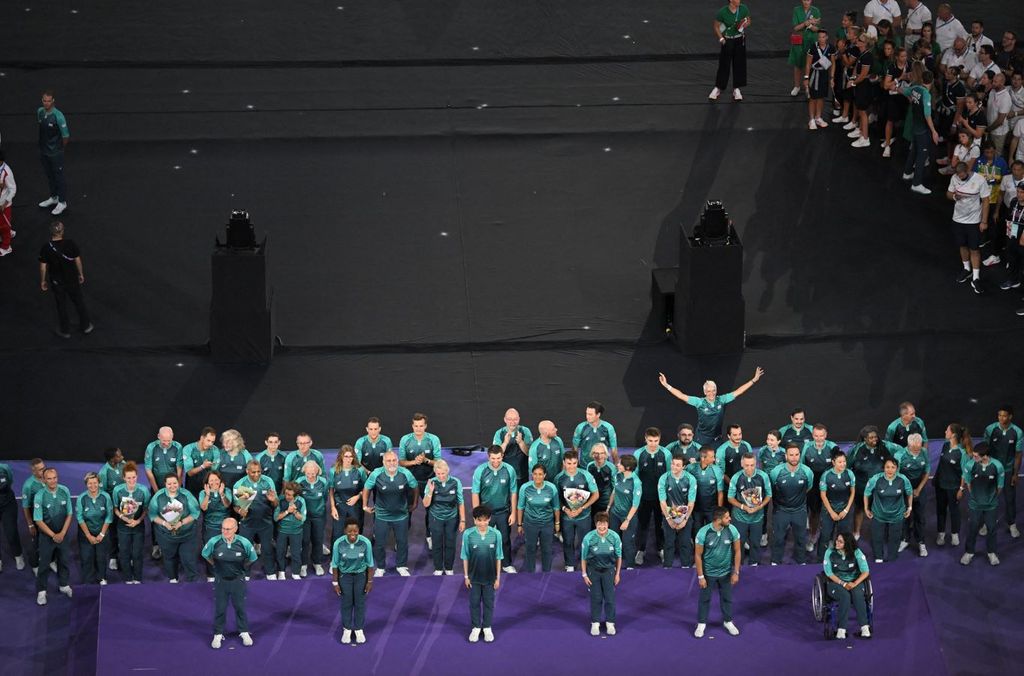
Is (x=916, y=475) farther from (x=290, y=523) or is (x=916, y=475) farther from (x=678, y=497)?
(x=290, y=523)

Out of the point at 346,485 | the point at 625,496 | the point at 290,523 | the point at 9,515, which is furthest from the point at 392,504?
the point at 9,515

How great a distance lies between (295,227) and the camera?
20.2 metres

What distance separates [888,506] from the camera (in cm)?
1530

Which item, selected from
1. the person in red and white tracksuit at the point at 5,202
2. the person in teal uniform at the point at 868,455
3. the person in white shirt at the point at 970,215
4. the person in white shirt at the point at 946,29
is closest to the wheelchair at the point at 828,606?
the person in teal uniform at the point at 868,455

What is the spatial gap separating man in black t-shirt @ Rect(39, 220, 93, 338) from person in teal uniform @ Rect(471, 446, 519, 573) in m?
5.33

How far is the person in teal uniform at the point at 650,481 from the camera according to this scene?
15242mm

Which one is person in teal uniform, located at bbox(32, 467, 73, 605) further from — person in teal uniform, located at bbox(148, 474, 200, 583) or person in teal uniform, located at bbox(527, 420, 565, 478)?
person in teal uniform, located at bbox(527, 420, 565, 478)

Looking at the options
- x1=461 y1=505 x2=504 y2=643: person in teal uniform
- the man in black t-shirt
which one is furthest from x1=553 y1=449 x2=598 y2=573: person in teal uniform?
the man in black t-shirt

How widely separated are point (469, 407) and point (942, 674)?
5.43m

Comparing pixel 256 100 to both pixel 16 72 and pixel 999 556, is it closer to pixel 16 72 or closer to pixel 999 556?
pixel 16 72

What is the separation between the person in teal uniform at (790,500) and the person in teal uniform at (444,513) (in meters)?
2.68

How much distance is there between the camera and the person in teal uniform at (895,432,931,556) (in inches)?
600

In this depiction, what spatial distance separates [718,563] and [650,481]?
44.8 inches

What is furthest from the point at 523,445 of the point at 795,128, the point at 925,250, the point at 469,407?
the point at 795,128
